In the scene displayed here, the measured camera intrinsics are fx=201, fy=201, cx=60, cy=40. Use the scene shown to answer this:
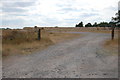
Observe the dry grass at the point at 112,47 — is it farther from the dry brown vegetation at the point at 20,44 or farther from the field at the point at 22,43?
the dry brown vegetation at the point at 20,44

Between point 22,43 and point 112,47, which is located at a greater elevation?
point 22,43

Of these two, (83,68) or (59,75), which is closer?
(59,75)

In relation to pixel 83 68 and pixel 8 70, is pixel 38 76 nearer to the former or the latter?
pixel 8 70

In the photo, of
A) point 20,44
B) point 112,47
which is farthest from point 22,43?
point 112,47

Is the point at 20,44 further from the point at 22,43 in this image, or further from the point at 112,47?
the point at 112,47

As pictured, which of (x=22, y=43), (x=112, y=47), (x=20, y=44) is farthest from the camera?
(x=22, y=43)

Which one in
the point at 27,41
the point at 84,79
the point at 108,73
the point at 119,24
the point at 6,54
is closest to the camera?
the point at 84,79

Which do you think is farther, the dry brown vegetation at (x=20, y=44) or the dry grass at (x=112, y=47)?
the dry brown vegetation at (x=20, y=44)

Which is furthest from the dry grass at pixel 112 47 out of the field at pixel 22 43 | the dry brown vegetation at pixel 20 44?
the dry brown vegetation at pixel 20 44

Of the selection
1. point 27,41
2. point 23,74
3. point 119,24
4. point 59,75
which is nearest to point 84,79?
point 59,75

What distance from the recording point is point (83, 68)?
888 centimetres

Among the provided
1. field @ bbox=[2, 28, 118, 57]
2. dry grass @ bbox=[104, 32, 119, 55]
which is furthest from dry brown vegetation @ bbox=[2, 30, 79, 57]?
dry grass @ bbox=[104, 32, 119, 55]

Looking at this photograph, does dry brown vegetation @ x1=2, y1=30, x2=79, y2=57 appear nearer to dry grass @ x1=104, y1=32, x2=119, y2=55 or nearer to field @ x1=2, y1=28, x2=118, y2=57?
field @ x1=2, y1=28, x2=118, y2=57

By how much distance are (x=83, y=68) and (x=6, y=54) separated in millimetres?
6378
